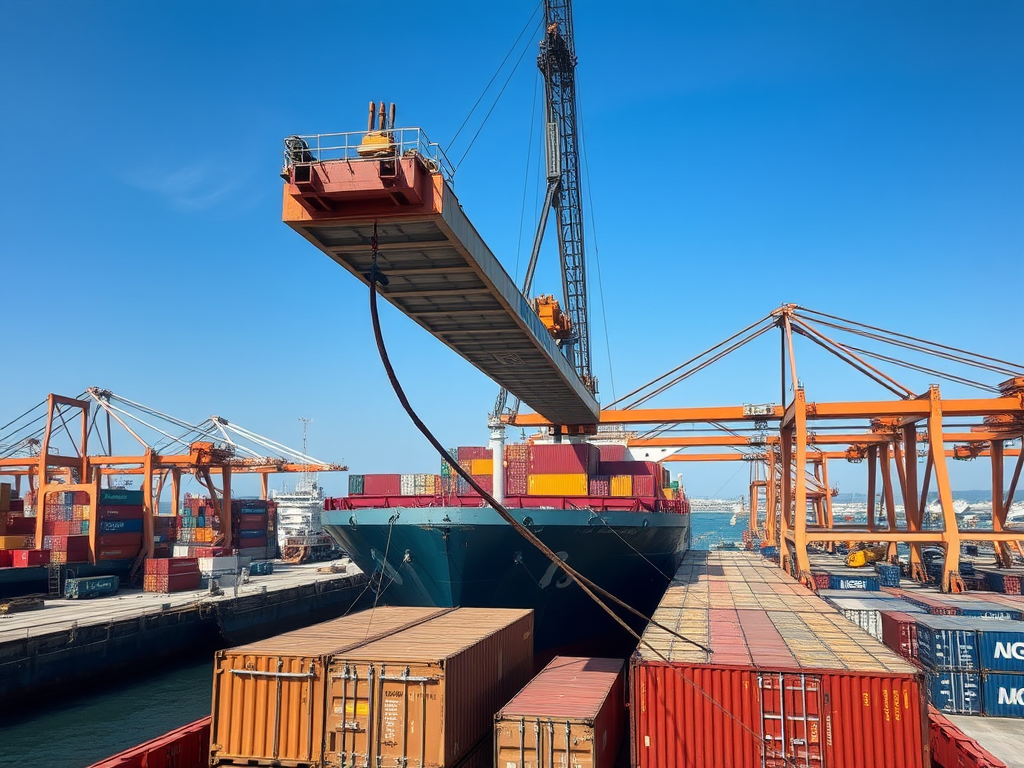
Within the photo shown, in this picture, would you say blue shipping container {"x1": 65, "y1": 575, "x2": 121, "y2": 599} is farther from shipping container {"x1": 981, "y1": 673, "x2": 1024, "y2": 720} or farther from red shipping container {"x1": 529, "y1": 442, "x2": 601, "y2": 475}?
shipping container {"x1": 981, "y1": 673, "x2": 1024, "y2": 720}

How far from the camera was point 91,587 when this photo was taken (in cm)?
4153

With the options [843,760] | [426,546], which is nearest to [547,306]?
[426,546]

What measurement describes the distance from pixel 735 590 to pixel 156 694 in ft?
74.9

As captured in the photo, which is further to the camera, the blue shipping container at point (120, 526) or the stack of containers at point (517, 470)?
the blue shipping container at point (120, 526)

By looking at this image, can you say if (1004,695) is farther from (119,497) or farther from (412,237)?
(119,497)

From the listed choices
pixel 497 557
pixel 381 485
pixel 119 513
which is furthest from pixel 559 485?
pixel 119 513

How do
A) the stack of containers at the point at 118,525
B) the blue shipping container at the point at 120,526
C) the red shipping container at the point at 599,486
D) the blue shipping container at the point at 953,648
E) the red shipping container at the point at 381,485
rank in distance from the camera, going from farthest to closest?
the blue shipping container at the point at 120,526 < the stack of containers at the point at 118,525 < the red shipping container at the point at 381,485 < the red shipping container at the point at 599,486 < the blue shipping container at the point at 953,648

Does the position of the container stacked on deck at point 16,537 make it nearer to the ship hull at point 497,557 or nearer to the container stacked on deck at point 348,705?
the ship hull at point 497,557

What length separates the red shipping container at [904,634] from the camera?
20953mm

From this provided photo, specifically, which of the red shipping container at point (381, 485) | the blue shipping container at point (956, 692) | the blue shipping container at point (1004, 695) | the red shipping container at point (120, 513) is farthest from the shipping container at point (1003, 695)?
the red shipping container at point (120, 513)

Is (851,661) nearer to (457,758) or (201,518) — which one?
(457,758)

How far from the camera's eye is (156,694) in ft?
92.8

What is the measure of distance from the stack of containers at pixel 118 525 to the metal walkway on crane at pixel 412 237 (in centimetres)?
3891

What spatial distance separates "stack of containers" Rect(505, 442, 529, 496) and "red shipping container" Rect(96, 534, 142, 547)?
31.5 m
